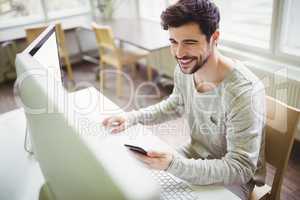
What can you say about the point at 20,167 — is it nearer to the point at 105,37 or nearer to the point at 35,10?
the point at 105,37

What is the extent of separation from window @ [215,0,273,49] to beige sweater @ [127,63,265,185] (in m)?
1.48

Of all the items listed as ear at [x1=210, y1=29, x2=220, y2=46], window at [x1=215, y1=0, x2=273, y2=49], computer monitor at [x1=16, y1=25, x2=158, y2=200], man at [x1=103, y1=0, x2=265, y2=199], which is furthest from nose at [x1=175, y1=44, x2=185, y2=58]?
window at [x1=215, y1=0, x2=273, y2=49]

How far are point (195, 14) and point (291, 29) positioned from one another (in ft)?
5.07

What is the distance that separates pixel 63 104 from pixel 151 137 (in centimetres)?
67

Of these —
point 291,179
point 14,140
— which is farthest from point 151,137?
point 291,179

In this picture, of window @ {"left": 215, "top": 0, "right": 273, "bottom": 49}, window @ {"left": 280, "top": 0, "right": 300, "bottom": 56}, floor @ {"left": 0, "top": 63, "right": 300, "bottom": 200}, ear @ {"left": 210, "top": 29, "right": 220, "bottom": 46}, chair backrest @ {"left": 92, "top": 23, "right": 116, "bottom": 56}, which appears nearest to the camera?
ear @ {"left": 210, "top": 29, "right": 220, "bottom": 46}

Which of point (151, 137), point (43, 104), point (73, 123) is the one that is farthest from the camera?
point (151, 137)

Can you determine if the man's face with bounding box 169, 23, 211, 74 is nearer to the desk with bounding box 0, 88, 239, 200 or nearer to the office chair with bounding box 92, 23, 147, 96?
the desk with bounding box 0, 88, 239, 200

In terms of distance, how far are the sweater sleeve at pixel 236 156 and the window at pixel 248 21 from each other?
5.20ft

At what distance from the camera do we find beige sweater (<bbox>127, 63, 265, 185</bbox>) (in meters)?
0.91

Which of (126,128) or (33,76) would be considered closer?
(33,76)

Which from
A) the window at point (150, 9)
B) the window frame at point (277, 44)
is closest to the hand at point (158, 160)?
the window frame at point (277, 44)

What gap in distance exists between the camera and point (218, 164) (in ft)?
3.01

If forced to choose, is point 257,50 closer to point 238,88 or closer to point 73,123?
point 238,88
